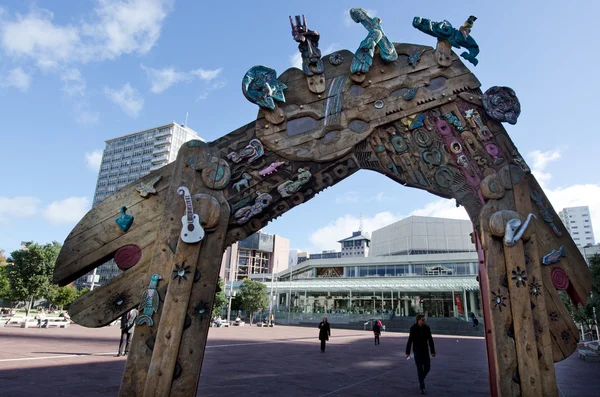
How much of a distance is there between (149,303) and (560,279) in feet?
18.3

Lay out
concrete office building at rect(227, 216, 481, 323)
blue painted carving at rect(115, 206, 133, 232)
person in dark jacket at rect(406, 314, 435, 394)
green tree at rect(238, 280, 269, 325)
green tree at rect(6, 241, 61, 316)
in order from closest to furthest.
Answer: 1. blue painted carving at rect(115, 206, 133, 232)
2. person in dark jacket at rect(406, 314, 435, 394)
3. green tree at rect(6, 241, 61, 316)
4. concrete office building at rect(227, 216, 481, 323)
5. green tree at rect(238, 280, 269, 325)

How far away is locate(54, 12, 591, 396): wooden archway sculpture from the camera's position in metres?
4.94

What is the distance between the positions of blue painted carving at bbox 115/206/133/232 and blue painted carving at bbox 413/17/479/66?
5.29 meters

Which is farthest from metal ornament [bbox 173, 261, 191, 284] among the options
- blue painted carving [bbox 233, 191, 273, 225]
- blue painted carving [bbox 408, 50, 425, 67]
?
blue painted carving [bbox 408, 50, 425, 67]

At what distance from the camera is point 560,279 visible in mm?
5258

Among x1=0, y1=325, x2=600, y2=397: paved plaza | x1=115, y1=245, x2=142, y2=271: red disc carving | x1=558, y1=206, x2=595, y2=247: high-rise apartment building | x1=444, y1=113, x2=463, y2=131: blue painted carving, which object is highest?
x1=558, y1=206, x2=595, y2=247: high-rise apartment building

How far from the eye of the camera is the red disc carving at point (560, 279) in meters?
5.25

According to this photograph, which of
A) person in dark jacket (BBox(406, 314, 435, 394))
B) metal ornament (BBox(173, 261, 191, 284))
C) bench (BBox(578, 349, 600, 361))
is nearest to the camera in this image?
metal ornament (BBox(173, 261, 191, 284))

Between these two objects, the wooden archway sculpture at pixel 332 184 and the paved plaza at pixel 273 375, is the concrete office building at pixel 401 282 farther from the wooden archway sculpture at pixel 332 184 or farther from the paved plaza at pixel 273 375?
the wooden archway sculpture at pixel 332 184

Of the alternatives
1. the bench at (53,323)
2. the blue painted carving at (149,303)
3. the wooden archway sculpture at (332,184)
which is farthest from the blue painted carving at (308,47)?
the bench at (53,323)

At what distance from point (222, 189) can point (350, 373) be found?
6.15 m

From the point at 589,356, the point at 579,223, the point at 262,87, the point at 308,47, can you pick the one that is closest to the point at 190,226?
the point at 262,87

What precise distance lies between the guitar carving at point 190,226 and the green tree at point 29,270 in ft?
78.2

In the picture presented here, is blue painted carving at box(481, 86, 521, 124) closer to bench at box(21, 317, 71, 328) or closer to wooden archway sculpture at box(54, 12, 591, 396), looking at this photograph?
wooden archway sculpture at box(54, 12, 591, 396)
